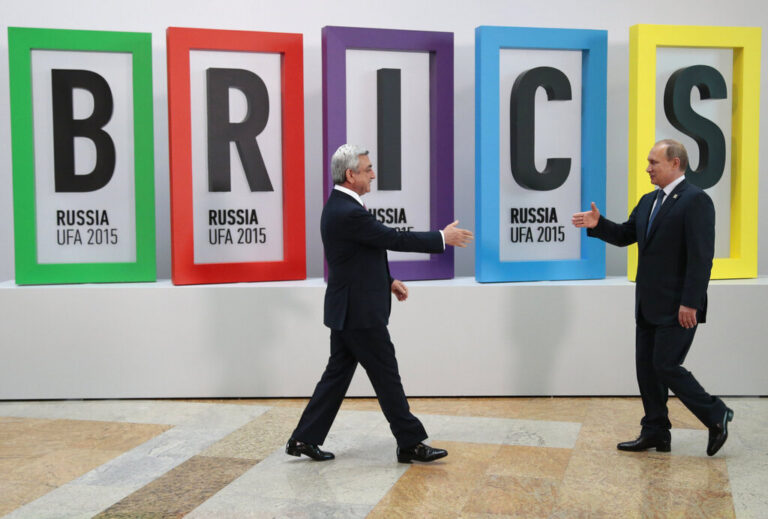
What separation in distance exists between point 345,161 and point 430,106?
5.19ft

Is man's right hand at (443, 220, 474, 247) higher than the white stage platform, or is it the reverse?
man's right hand at (443, 220, 474, 247)

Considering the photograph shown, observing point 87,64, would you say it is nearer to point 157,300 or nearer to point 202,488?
point 157,300

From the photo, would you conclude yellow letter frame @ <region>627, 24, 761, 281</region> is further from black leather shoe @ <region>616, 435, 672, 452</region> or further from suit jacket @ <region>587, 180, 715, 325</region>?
black leather shoe @ <region>616, 435, 672, 452</region>

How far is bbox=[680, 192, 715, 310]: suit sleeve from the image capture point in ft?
12.2

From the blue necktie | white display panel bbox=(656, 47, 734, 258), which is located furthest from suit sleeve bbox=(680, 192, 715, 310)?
white display panel bbox=(656, 47, 734, 258)

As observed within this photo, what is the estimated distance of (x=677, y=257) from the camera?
12.5ft

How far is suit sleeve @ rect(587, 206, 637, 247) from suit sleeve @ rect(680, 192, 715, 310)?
15.7 inches

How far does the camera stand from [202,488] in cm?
350

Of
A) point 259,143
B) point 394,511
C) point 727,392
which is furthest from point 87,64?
point 727,392

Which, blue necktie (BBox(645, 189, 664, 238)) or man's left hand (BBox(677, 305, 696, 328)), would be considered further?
blue necktie (BBox(645, 189, 664, 238))

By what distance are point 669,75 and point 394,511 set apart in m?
3.09

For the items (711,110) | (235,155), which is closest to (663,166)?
(711,110)

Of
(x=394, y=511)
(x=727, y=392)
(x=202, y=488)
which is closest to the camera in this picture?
(x=394, y=511)

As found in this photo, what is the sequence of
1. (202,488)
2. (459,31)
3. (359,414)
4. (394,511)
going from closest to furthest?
(394,511) → (202,488) → (359,414) → (459,31)
